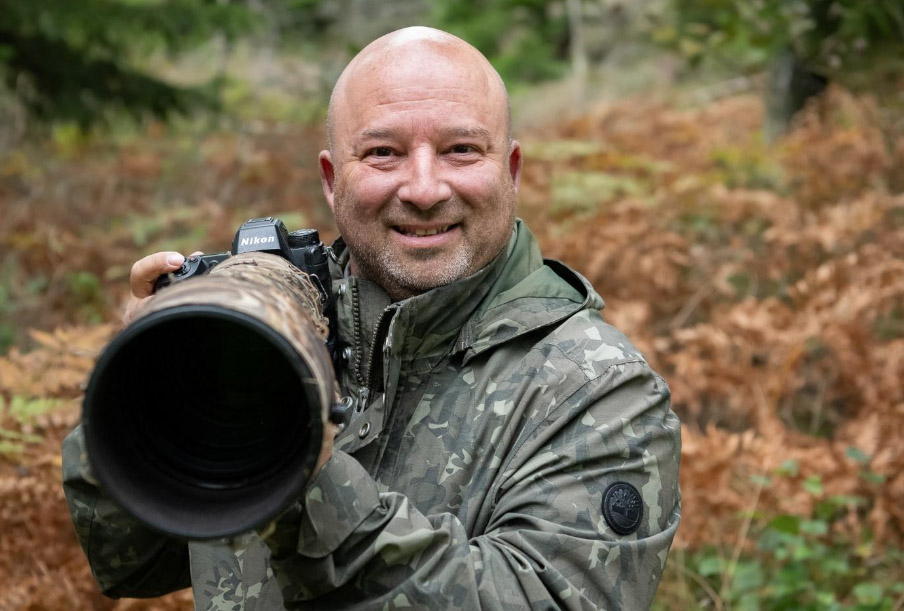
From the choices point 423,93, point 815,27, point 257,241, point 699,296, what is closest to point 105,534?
point 257,241

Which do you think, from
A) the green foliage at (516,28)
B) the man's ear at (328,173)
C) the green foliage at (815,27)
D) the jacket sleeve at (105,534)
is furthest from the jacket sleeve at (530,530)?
the green foliage at (516,28)

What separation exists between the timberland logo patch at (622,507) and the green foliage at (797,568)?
6.44 feet

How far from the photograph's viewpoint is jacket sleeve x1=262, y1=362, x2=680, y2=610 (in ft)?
5.70

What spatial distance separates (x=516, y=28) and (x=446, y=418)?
18036mm

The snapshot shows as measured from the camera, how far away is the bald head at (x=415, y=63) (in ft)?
8.27

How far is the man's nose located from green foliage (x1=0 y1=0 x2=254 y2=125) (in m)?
6.32

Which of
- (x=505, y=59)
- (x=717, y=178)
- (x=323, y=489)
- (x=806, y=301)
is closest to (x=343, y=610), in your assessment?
(x=323, y=489)

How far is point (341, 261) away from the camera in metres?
2.72

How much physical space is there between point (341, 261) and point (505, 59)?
48.5 feet

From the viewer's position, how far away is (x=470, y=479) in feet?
7.29

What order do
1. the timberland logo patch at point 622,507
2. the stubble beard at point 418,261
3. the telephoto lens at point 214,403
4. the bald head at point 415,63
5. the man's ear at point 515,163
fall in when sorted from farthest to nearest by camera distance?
the man's ear at point 515,163, the bald head at point 415,63, the stubble beard at point 418,261, the timberland logo patch at point 622,507, the telephoto lens at point 214,403

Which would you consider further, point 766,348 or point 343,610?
point 766,348

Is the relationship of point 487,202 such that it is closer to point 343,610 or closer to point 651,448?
point 651,448

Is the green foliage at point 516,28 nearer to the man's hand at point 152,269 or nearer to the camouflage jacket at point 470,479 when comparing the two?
the camouflage jacket at point 470,479
